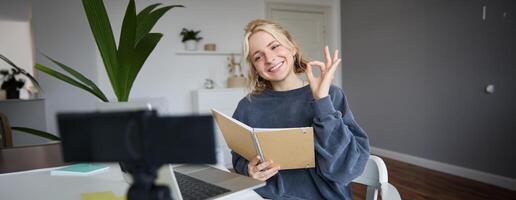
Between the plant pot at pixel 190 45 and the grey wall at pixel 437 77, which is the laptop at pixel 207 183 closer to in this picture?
the plant pot at pixel 190 45

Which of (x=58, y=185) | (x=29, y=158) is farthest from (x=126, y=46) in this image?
(x=58, y=185)

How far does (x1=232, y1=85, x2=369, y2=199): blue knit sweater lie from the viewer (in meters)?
0.98

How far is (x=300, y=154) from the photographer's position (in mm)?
949

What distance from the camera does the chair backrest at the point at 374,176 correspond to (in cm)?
106

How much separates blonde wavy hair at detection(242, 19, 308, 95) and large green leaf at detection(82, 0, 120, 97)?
64 cm

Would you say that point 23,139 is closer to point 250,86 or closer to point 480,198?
point 250,86

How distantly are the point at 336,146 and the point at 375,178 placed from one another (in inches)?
8.9

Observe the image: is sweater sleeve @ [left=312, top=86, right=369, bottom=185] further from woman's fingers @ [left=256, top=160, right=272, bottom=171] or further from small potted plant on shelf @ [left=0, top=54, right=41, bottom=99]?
small potted plant on shelf @ [left=0, top=54, right=41, bottom=99]

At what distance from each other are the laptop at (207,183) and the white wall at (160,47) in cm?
246

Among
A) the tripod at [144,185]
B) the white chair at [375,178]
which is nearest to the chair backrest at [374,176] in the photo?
the white chair at [375,178]

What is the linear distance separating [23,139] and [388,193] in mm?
3495

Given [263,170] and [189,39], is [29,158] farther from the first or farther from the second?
[189,39]

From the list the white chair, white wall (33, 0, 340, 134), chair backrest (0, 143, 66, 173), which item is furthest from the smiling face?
white wall (33, 0, 340, 134)

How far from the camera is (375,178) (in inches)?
42.9
